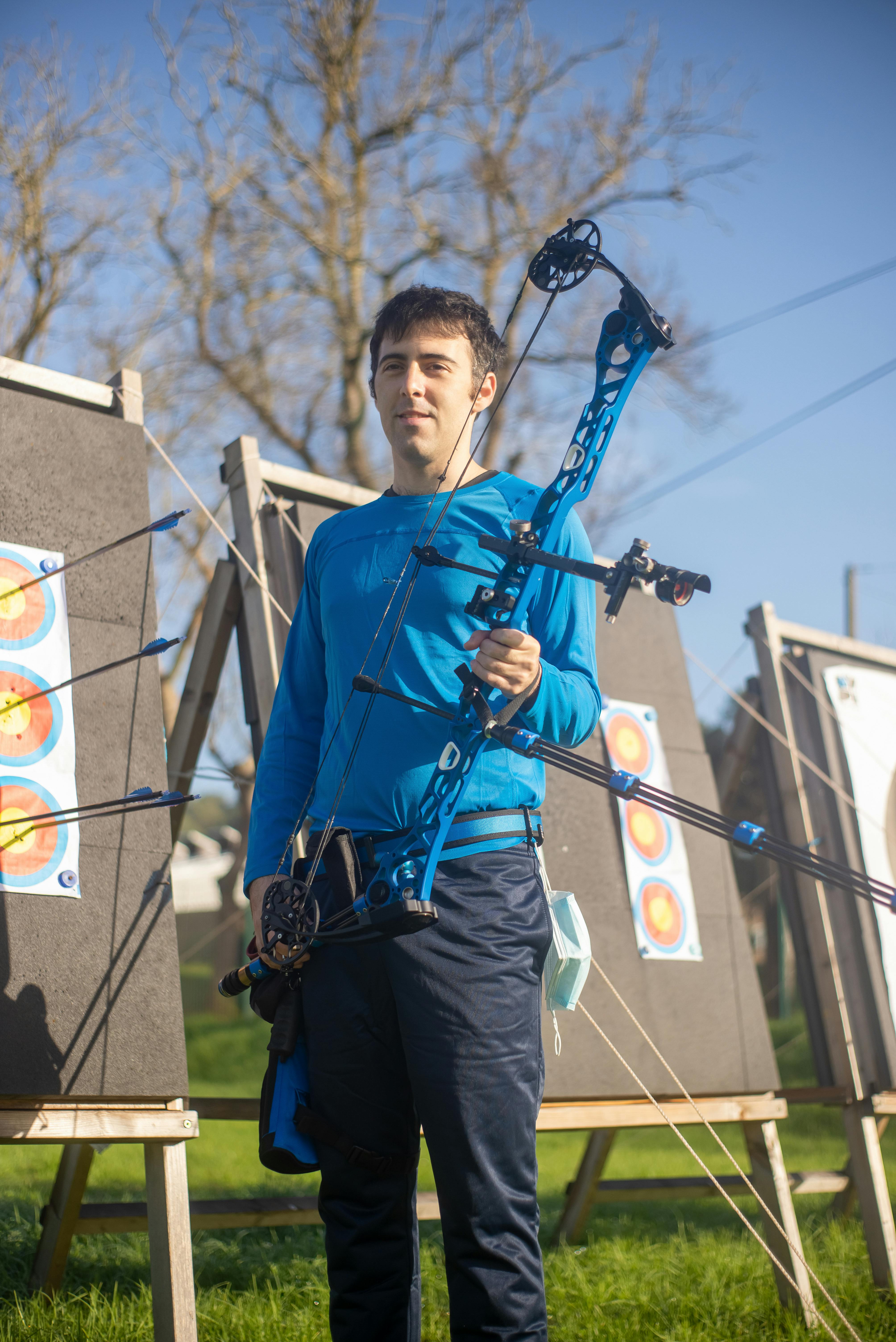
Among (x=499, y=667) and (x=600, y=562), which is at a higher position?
(x=600, y=562)

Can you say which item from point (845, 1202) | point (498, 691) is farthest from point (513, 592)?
point (845, 1202)

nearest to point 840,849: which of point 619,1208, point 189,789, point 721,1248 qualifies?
point 721,1248

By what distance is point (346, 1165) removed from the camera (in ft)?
→ 5.06

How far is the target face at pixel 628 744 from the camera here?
10.9ft

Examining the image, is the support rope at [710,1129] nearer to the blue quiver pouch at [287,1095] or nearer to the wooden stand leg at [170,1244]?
the blue quiver pouch at [287,1095]

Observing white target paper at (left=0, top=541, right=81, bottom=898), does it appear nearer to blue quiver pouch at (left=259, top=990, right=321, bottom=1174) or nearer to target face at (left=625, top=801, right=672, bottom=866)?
blue quiver pouch at (left=259, top=990, right=321, bottom=1174)

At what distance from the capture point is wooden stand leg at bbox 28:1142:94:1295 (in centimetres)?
256

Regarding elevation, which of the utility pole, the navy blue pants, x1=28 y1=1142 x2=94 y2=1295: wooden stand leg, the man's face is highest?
the utility pole

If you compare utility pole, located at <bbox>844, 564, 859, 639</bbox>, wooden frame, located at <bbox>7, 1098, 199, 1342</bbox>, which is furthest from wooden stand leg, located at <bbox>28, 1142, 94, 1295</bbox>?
utility pole, located at <bbox>844, 564, 859, 639</bbox>

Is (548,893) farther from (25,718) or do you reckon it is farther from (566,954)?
(25,718)

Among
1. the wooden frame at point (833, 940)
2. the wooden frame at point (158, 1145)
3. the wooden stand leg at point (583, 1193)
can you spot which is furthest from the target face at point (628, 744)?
the wooden frame at point (158, 1145)

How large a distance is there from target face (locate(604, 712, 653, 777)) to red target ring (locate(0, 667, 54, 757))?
1.68m

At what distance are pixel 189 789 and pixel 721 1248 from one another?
208 cm

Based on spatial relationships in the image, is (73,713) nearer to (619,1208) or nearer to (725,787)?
(725,787)
